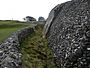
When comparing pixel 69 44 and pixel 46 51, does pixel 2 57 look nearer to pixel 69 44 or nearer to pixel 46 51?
pixel 69 44

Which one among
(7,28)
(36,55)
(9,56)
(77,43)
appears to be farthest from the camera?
(7,28)

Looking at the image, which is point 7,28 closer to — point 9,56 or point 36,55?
point 36,55

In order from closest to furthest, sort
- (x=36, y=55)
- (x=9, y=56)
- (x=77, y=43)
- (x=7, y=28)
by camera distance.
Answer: (x=9, y=56)
(x=77, y=43)
(x=36, y=55)
(x=7, y=28)

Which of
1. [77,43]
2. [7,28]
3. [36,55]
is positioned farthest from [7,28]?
[77,43]

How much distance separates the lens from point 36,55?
80.3ft

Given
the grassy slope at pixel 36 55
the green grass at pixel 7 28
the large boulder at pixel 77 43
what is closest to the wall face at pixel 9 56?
the grassy slope at pixel 36 55

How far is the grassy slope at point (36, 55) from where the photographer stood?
21.4 metres

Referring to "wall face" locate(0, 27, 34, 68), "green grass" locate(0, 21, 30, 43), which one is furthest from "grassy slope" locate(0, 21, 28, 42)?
"wall face" locate(0, 27, 34, 68)

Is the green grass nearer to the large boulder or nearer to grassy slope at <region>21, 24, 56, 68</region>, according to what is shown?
grassy slope at <region>21, 24, 56, 68</region>

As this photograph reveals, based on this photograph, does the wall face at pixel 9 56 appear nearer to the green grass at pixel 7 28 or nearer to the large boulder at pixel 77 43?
the large boulder at pixel 77 43

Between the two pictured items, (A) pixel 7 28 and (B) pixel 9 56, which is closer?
(B) pixel 9 56

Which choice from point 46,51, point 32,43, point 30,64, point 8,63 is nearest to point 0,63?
point 8,63

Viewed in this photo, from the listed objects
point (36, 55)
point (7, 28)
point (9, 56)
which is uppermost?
point (7, 28)

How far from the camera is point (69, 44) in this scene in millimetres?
20984
